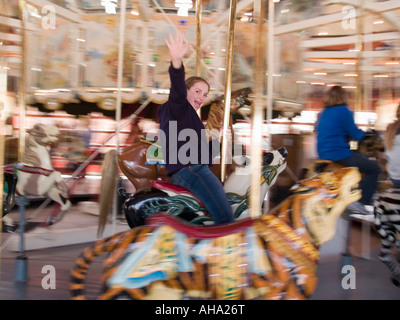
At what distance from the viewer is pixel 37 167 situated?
12.3 feet

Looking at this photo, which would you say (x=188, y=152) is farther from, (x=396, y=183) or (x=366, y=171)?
(x=396, y=183)

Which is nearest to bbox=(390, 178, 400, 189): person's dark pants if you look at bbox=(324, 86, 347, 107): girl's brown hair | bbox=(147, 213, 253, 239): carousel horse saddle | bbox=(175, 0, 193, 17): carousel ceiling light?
bbox=(324, 86, 347, 107): girl's brown hair

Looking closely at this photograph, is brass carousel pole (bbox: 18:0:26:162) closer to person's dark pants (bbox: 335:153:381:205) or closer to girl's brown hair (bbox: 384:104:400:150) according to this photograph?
person's dark pants (bbox: 335:153:381:205)

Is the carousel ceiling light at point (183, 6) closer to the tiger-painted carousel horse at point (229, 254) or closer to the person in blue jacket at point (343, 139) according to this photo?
the person in blue jacket at point (343, 139)

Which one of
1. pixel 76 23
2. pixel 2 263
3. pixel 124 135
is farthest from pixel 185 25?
pixel 2 263

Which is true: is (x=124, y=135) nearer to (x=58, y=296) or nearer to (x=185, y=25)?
(x=185, y=25)

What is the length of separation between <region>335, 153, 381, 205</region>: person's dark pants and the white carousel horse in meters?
2.53

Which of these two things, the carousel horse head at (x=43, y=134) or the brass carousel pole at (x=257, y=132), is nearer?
the brass carousel pole at (x=257, y=132)

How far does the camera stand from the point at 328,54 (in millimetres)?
5988

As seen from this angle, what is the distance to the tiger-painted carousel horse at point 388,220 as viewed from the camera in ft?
9.55

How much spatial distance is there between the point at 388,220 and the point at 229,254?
162 centimetres

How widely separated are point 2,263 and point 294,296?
2763mm

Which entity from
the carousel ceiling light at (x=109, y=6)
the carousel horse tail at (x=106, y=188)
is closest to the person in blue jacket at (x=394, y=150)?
the carousel horse tail at (x=106, y=188)

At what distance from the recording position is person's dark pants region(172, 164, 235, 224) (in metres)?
2.25
